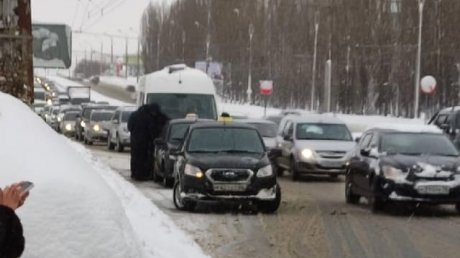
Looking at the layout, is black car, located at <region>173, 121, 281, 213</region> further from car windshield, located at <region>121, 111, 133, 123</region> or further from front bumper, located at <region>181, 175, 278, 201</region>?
car windshield, located at <region>121, 111, 133, 123</region>

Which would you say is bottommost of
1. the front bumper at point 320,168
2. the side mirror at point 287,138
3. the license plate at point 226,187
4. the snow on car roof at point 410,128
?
the front bumper at point 320,168

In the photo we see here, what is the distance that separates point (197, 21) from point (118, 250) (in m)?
98.7

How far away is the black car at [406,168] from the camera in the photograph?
1579 cm

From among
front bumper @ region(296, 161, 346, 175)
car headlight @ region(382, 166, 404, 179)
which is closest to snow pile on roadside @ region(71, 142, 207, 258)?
car headlight @ region(382, 166, 404, 179)

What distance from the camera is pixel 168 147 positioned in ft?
68.9

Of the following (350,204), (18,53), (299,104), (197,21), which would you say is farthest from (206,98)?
(197,21)

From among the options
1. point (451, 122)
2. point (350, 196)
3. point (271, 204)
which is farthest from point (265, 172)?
point (451, 122)

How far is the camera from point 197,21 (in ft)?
340

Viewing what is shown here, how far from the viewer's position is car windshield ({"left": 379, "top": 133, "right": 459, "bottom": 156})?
16938 mm

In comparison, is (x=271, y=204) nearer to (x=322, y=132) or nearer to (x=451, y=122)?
(x=322, y=132)

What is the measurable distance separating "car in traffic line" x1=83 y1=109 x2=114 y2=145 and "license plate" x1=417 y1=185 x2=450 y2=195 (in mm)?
27507

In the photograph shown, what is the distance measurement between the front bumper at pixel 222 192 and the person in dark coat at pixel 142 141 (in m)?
7.16

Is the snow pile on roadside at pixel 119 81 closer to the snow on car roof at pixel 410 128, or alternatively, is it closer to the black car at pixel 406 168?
the snow on car roof at pixel 410 128

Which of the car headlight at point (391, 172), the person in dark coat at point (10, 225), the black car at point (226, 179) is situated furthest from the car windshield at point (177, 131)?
the person in dark coat at point (10, 225)
